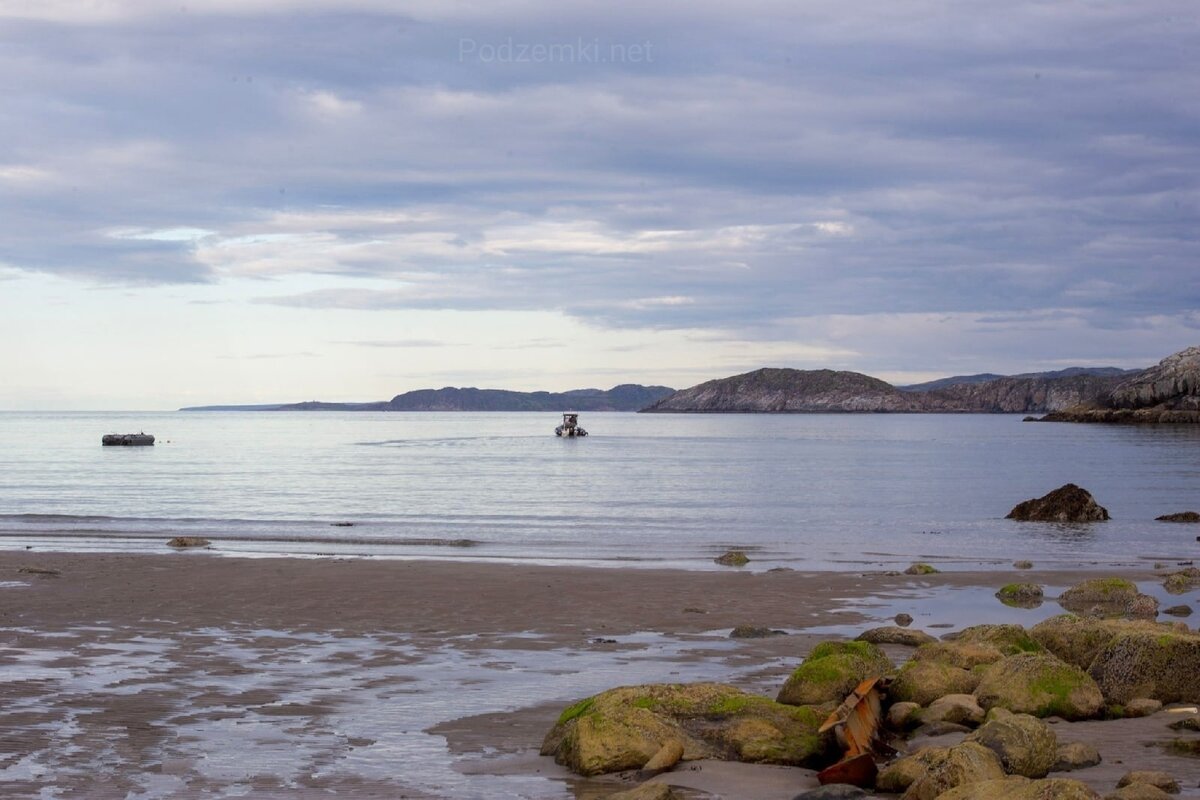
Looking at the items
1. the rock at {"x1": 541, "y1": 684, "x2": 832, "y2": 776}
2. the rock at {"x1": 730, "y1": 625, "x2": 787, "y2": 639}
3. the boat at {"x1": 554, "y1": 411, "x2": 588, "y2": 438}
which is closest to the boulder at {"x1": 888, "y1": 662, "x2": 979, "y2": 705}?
the rock at {"x1": 541, "y1": 684, "x2": 832, "y2": 776}

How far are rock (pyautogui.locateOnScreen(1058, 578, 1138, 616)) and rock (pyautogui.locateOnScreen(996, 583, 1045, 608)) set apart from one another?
1.58 feet

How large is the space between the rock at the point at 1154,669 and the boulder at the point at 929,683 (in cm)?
142

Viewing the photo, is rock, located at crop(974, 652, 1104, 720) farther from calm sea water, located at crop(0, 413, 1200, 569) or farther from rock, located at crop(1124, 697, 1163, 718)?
calm sea water, located at crop(0, 413, 1200, 569)

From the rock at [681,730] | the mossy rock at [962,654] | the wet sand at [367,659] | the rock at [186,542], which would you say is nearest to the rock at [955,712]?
the wet sand at [367,659]

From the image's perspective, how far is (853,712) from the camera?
10086 millimetres

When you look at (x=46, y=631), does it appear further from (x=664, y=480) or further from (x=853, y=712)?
(x=664, y=480)

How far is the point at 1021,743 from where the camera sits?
9.33 metres

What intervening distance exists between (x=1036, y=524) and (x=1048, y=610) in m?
20.5

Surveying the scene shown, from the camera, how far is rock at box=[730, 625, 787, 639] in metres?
16.6

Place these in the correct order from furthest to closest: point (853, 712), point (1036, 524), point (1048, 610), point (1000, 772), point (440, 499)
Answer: point (440, 499), point (1036, 524), point (1048, 610), point (853, 712), point (1000, 772)

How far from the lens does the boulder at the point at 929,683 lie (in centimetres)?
1171

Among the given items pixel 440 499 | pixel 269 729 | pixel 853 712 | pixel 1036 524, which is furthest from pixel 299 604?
pixel 440 499

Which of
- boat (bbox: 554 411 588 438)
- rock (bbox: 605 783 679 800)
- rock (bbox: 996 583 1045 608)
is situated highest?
boat (bbox: 554 411 588 438)

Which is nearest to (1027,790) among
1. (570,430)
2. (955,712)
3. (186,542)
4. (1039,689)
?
(955,712)
